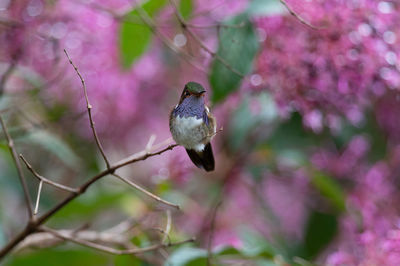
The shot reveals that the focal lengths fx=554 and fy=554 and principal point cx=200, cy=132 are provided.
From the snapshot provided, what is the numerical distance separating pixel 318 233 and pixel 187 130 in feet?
3.16

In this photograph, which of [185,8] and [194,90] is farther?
[185,8]

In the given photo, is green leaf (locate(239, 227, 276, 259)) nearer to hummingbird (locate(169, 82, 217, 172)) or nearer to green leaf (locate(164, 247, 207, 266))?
green leaf (locate(164, 247, 207, 266))

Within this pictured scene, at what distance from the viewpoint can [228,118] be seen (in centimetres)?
175

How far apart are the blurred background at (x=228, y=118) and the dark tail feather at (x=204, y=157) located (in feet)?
0.49

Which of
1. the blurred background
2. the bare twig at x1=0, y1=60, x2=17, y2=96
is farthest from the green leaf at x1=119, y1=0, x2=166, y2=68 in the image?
the bare twig at x1=0, y1=60, x2=17, y2=96

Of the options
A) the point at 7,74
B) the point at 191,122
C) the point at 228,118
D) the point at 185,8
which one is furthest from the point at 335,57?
the point at 7,74

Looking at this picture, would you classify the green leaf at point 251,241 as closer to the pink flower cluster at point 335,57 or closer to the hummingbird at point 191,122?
the pink flower cluster at point 335,57

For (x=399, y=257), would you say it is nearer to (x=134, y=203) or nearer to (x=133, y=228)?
(x=133, y=228)

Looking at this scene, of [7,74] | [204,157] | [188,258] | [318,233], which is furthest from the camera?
[318,233]

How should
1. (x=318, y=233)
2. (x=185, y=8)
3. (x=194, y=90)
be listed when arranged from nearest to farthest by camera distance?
1. (x=194, y=90)
2. (x=185, y=8)
3. (x=318, y=233)

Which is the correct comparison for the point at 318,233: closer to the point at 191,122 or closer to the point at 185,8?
the point at 185,8

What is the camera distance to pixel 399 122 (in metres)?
1.61

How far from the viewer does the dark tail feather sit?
841mm

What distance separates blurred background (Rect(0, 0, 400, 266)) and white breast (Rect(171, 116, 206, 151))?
241 mm
